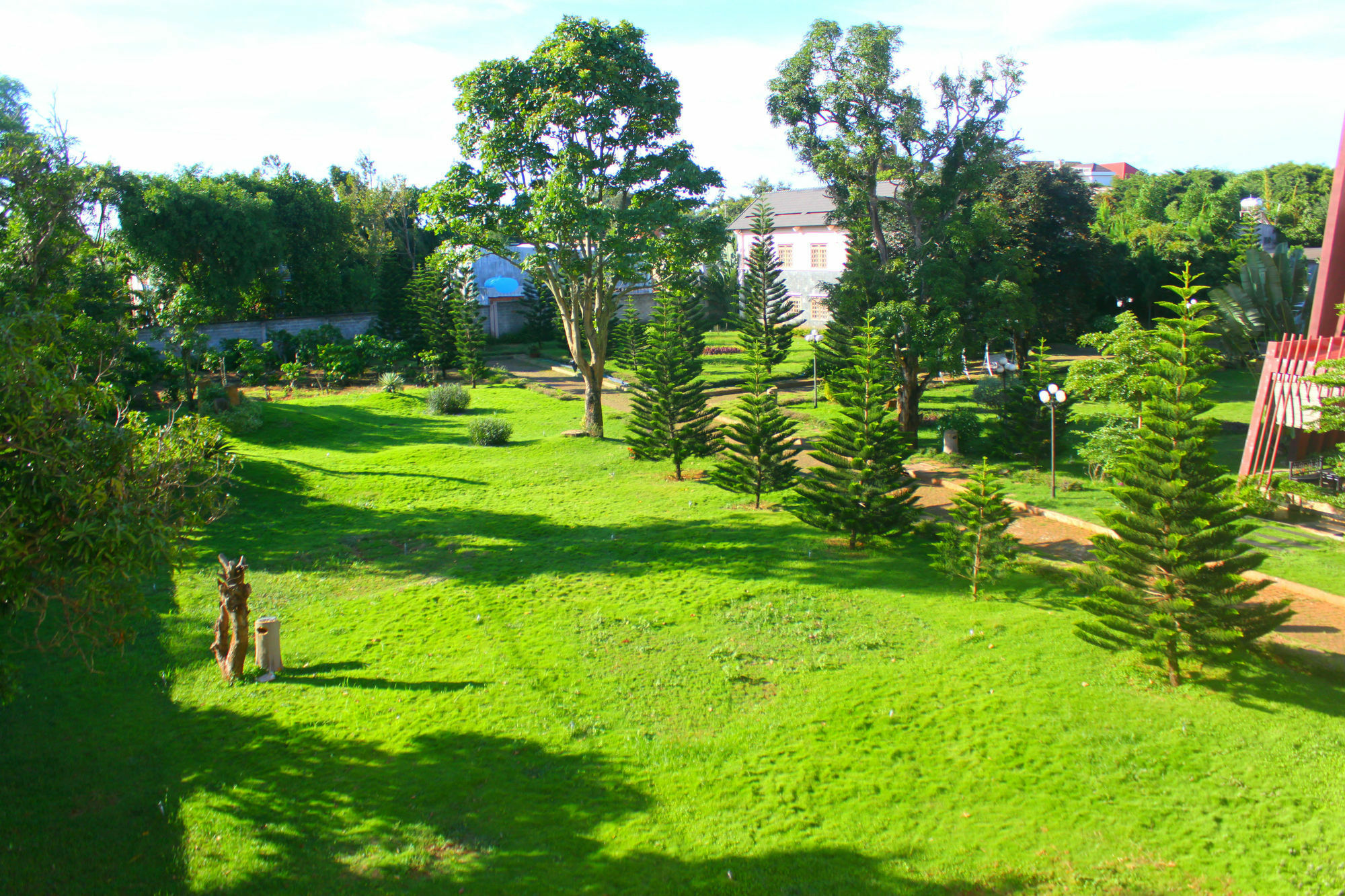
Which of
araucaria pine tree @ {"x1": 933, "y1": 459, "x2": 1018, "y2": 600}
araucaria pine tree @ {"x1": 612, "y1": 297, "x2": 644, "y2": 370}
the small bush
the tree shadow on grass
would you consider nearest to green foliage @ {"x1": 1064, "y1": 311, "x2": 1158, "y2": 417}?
araucaria pine tree @ {"x1": 933, "y1": 459, "x2": 1018, "y2": 600}

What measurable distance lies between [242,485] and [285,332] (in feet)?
61.5

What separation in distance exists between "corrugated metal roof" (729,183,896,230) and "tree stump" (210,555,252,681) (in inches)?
1353

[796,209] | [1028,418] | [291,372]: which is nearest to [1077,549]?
[1028,418]

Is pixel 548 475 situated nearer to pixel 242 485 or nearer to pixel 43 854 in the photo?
pixel 242 485

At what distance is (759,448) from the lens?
52.9ft

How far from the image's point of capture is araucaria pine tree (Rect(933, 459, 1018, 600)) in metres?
11.1

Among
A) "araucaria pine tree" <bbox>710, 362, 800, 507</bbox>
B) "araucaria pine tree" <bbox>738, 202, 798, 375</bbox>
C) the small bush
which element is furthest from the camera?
"araucaria pine tree" <bbox>738, 202, 798, 375</bbox>

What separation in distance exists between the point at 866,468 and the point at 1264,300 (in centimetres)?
1803

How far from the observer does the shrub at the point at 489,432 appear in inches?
850

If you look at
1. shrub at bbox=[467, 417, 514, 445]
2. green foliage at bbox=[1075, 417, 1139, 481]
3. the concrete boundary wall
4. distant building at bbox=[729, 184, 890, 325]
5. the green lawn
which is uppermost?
distant building at bbox=[729, 184, 890, 325]

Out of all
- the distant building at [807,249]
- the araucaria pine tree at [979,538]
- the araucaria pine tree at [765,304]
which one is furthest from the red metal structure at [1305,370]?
the distant building at [807,249]

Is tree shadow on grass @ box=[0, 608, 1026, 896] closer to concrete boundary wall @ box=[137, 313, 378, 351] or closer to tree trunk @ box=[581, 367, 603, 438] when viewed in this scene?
tree trunk @ box=[581, 367, 603, 438]

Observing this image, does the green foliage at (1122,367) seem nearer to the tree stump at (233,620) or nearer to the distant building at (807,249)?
the tree stump at (233,620)

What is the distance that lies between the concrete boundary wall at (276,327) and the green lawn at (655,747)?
23558mm
